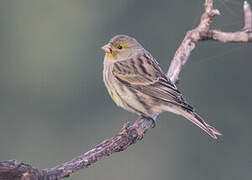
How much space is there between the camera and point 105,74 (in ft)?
20.7

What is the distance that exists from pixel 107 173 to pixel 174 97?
645cm

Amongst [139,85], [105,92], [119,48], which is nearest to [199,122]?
[139,85]

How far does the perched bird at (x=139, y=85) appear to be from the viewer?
5821 mm

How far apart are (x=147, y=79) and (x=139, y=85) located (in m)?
0.12

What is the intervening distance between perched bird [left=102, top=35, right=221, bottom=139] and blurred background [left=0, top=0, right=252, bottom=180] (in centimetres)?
503

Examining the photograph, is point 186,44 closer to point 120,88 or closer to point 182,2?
point 120,88

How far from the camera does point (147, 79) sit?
6.10m

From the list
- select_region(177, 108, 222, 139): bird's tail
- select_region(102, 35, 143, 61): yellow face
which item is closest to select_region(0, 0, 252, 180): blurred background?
select_region(102, 35, 143, 61): yellow face

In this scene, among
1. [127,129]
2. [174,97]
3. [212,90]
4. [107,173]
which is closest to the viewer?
[127,129]

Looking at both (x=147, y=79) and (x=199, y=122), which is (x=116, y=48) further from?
(x=199, y=122)

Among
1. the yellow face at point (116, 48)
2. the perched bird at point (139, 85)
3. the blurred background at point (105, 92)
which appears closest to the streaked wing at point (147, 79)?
the perched bird at point (139, 85)

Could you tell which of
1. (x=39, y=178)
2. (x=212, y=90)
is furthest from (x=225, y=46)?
(x=39, y=178)

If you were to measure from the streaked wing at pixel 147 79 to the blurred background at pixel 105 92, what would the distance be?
16.5 feet

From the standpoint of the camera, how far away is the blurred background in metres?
12.2
